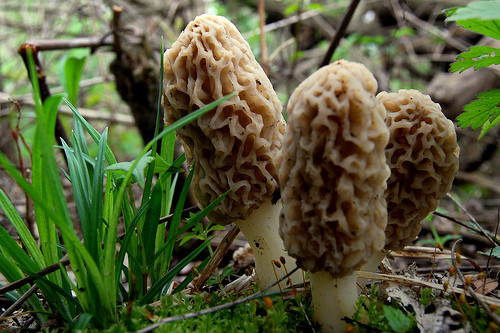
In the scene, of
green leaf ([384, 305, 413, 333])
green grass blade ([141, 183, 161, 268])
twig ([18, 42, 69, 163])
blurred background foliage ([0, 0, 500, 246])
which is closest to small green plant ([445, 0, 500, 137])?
blurred background foliage ([0, 0, 500, 246])

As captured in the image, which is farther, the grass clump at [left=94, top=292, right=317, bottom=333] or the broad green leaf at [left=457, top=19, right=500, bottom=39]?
the broad green leaf at [left=457, top=19, right=500, bottom=39]

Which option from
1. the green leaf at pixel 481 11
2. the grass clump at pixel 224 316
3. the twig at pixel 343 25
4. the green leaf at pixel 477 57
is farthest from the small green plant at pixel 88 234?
the twig at pixel 343 25

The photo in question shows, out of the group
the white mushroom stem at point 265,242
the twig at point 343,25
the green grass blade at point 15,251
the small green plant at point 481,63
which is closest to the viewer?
the green grass blade at point 15,251

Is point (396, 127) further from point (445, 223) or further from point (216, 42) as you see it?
point (445, 223)

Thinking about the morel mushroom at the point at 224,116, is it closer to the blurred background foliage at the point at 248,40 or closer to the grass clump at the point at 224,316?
the grass clump at the point at 224,316

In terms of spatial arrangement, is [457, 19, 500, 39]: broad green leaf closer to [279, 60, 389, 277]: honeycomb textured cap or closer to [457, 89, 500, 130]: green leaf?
[457, 89, 500, 130]: green leaf

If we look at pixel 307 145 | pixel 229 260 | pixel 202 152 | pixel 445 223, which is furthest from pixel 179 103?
pixel 445 223
